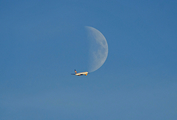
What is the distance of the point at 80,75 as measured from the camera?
146m
